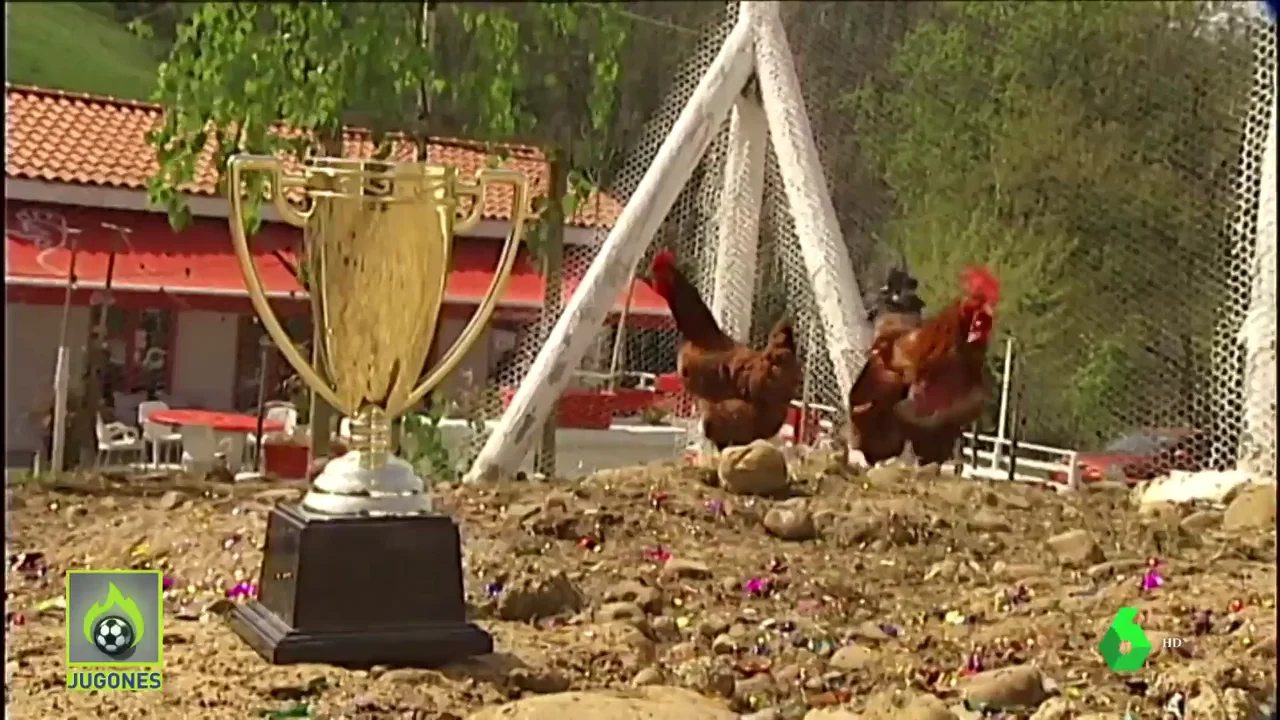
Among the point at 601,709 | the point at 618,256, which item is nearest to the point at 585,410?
the point at 618,256

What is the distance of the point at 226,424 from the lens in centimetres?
657

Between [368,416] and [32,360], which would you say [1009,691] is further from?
[32,360]

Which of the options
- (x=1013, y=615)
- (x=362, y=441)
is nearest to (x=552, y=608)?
(x=362, y=441)

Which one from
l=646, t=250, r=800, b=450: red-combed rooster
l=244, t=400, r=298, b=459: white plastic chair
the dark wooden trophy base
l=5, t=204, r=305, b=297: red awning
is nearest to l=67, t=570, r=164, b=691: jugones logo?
the dark wooden trophy base

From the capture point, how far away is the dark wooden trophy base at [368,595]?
119 inches

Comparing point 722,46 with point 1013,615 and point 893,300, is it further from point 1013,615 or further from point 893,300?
point 1013,615

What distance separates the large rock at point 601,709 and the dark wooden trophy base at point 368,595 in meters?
0.29

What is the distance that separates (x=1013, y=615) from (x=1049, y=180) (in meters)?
4.24

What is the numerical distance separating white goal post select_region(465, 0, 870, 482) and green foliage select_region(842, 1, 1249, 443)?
3.68 ft

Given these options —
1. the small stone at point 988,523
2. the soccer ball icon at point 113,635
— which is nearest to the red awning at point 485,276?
the small stone at point 988,523

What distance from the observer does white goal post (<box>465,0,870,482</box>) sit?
5914 millimetres

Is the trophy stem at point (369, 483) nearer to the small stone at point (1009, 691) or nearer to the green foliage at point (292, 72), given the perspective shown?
the small stone at point (1009, 691)

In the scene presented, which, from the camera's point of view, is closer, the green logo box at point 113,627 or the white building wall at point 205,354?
the green logo box at point 113,627

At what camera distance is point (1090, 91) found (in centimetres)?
810
